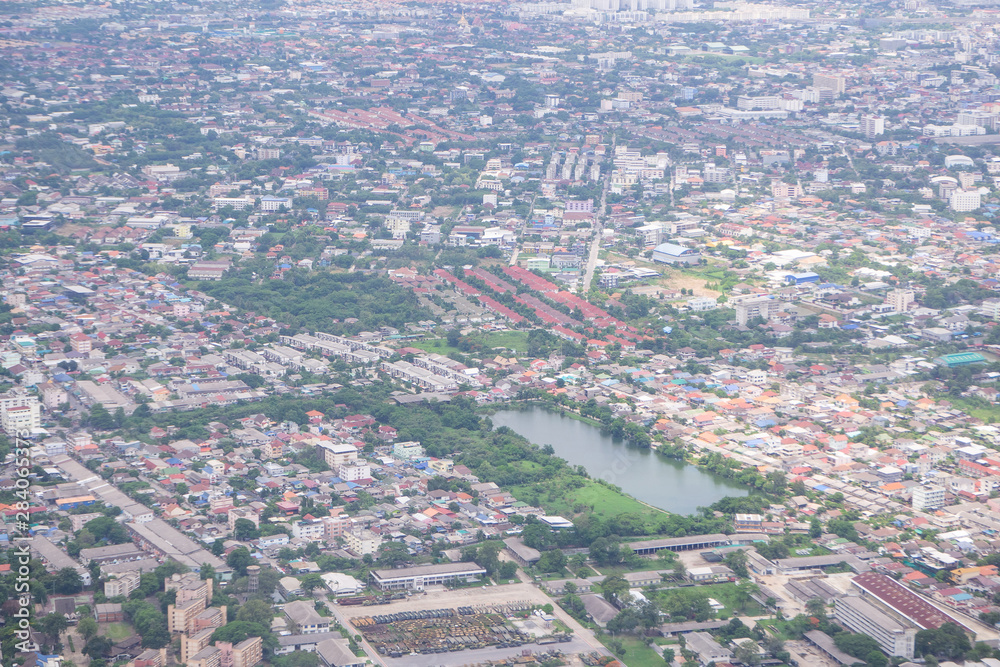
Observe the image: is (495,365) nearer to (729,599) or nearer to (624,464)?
(624,464)

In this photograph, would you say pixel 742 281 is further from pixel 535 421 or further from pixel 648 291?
pixel 535 421

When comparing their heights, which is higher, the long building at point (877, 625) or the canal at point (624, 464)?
the long building at point (877, 625)

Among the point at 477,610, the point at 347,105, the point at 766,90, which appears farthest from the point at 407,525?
the point at 766,90

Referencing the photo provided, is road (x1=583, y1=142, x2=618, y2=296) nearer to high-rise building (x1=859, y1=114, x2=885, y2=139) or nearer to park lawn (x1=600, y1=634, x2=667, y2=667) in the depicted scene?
high-rise building (x1=859, y1=114, x2=885, y2=139)

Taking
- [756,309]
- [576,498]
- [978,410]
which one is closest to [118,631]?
[576,498]

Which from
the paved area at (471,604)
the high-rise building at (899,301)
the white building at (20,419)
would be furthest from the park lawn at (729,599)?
the high-rise building at (899,301)

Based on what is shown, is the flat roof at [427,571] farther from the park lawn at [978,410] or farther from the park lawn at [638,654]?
the park lawn at [978,410]

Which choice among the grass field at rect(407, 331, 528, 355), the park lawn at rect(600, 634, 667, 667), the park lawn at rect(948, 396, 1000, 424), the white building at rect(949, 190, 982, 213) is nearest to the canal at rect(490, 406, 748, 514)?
the grass field at rect(407, 331, 528, 355)
